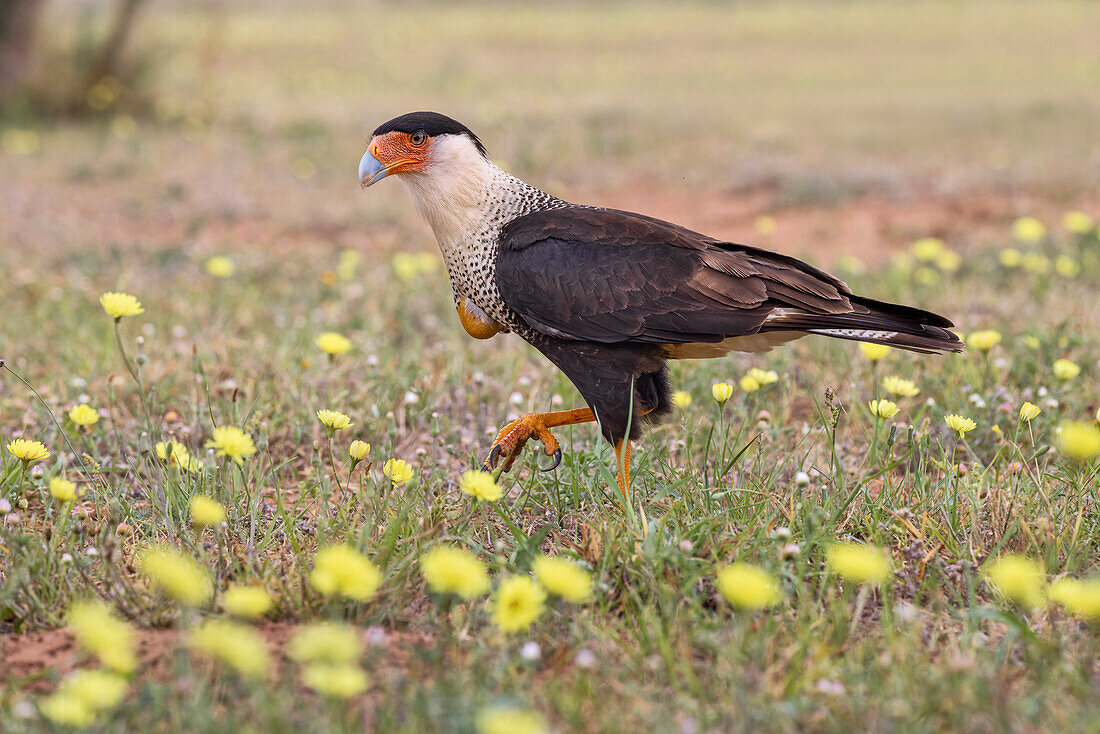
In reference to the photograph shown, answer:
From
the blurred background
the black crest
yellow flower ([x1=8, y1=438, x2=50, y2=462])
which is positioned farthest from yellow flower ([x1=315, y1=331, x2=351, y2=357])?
the blurred background

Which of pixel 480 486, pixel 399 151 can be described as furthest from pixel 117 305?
pixel 480 486

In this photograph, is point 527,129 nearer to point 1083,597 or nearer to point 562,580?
point 562,580

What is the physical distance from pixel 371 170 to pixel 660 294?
41.3 inches

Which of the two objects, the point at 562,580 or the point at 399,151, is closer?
the point at 562,580

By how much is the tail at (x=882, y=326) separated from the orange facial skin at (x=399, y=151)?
1262 millimetres

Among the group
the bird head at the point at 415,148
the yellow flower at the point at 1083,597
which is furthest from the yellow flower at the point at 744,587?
the bird head at the point at 415,148

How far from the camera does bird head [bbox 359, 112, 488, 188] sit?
3422mm

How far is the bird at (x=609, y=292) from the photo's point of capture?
3.12 m

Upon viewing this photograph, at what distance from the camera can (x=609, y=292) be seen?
10.3 ft

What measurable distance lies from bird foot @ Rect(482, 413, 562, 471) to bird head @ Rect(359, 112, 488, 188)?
2.93ft

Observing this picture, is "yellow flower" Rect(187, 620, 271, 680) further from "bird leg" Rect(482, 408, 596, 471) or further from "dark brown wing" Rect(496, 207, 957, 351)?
"dark brown wing" Rect(496, 207, 957, 351)

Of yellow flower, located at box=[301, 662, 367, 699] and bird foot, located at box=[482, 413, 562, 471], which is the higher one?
yellow flower, located at box=[301, 662, 367, 699]

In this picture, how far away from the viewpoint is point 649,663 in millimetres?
2213

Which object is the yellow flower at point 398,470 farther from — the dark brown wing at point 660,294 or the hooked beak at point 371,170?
the hooked beak at point 371,170
